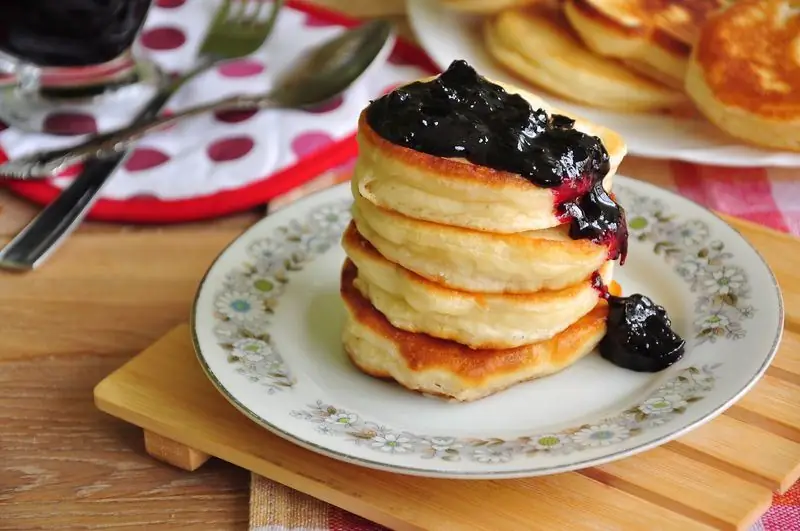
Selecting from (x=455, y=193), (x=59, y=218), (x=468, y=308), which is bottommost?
(x=59, y=218)

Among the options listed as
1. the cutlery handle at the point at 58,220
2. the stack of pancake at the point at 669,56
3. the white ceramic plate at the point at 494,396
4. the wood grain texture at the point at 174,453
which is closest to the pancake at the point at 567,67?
the stack of pancake at the point at 669,56

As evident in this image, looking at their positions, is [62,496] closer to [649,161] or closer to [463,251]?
[463,251]

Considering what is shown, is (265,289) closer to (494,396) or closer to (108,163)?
(494,396)

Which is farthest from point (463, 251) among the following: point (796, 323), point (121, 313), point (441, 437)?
point (121, 313)

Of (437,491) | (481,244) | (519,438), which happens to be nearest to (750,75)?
(481,244)

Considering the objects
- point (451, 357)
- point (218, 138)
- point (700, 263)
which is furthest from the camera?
point (218, 138)

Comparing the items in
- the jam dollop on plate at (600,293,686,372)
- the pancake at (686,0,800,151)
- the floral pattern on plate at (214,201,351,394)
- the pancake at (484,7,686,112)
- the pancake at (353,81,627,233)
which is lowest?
the floral pattern on plate at (214,201,351,394)

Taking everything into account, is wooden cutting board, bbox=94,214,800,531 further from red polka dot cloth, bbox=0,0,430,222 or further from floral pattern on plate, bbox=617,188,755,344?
red polka dot cloth, bbox=0,0,430,222

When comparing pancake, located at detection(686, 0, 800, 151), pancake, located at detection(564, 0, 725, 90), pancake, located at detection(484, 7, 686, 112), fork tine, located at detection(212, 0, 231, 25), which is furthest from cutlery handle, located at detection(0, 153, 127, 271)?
pancake, located at detection(686, 0, 800, 151)
